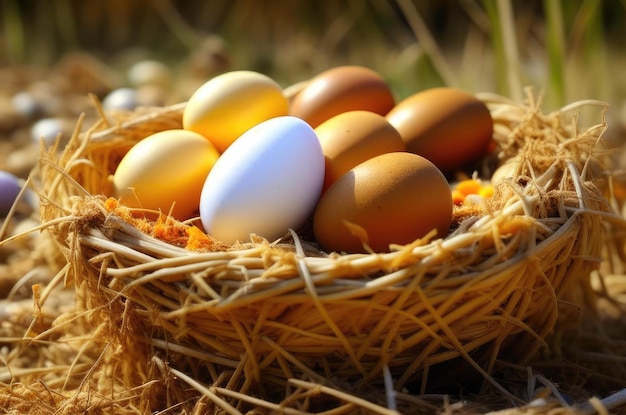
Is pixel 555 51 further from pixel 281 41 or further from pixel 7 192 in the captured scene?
pixel 281 41

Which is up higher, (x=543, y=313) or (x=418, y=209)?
(x=418, y=209)

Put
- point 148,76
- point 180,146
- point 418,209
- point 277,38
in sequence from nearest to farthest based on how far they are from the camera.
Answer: point 418,209 → point 180,146 → point 148,76 → point 277,38

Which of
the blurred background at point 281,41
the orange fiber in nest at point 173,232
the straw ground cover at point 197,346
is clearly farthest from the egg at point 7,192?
the blurred background at point 281,41

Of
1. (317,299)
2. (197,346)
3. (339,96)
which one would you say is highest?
(339,96)

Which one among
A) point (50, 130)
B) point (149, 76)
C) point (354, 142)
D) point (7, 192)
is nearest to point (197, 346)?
point (354, 142)

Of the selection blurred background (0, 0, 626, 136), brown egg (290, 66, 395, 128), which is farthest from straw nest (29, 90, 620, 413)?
blurred background (0, 0, 626, 136)

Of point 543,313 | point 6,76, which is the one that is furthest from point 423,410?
point 6,76

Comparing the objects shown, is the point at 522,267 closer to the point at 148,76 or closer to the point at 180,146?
the point at 180,146
